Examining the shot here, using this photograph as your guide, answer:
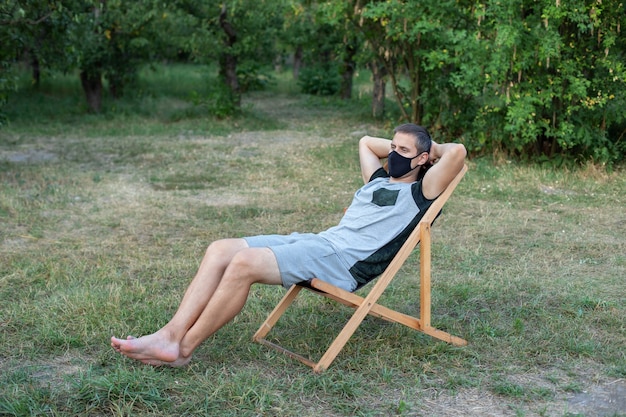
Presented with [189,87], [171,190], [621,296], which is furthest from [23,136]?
[621,296]

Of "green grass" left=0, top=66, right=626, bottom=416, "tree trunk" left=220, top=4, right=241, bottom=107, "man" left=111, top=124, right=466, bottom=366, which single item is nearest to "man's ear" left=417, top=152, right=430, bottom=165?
"man" left=111, top=124, right=466, bottom=366

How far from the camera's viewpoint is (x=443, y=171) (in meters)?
4.31

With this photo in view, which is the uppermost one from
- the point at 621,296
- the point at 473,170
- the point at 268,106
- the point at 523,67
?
the point at 523,67

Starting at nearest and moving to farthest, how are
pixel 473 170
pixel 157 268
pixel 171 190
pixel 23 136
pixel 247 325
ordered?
pixel 247 325 < pixel 157 268 < pixel 171 190 < pixel 473 170 < pixel 23 136

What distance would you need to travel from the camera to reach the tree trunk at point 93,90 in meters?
16.0

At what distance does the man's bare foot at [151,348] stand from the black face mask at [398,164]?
5.21ft

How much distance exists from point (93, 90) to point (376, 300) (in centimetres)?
1317

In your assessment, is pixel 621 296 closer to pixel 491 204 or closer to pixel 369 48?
pixel 491 204

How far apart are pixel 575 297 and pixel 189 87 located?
16701mm

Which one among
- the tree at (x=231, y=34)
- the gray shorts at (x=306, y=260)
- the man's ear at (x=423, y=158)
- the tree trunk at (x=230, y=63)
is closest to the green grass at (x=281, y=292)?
the gray shorts at (x=306, y=260)

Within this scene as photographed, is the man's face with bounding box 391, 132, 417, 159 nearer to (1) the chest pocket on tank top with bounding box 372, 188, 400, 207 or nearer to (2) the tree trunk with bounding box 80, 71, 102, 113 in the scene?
(1) the chest pocket on tank top with bounding box 372, 188, 400, 207

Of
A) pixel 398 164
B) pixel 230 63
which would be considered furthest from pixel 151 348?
pixel 230 63

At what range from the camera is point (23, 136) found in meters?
13.0

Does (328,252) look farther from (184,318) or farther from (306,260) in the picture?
(184,318)
